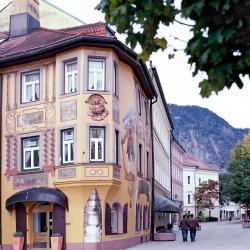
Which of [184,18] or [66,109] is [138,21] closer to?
[184,18]

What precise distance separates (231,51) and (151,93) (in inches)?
1161

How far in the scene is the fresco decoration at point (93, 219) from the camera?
2406 centimetres

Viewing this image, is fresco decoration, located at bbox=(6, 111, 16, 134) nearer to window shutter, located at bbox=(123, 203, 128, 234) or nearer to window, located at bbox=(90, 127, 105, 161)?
window, located at bbox=(90, 127, 105, 161)

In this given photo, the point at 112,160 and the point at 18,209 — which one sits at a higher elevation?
the point at 112,160

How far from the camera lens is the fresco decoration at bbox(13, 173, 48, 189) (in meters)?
25.5

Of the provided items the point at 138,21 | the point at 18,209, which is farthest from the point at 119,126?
the point at 138,21

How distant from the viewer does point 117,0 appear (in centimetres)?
645

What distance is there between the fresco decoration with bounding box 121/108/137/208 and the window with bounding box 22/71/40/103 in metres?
4.29

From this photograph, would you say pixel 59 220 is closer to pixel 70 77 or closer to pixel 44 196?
pixel 44 196

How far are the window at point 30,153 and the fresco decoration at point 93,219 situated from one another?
10.9 feet

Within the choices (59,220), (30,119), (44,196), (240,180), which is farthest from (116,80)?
(240,180)

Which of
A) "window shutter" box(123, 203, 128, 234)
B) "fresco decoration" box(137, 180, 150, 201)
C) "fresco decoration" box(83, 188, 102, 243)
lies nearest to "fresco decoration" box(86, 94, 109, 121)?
"fresco decoration" box(83, 188, 102, 243)

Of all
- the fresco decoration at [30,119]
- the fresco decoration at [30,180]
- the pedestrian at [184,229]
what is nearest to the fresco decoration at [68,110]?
the fresco decoration at [30,119]

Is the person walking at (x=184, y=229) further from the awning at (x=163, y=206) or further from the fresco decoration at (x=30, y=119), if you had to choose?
the fresco decoration at (x=30, y=119)
